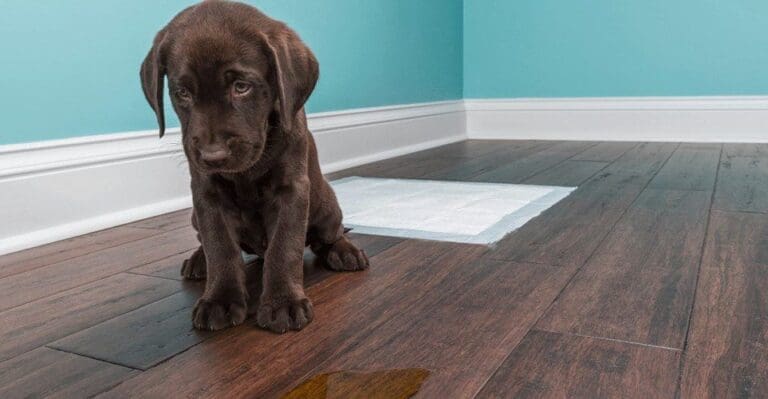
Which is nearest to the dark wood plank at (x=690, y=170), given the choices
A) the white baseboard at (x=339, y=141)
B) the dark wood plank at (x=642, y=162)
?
the dark wood plank at (x=642, y=162)

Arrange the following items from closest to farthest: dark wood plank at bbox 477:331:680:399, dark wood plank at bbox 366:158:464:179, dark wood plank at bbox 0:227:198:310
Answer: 1. dark wood plank at bbox 477:331:680:399
2. dark wood plank at bbox 0:227:198:310
3. dark wood plank at bbox 366:158:464:179

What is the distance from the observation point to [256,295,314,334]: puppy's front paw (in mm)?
1153


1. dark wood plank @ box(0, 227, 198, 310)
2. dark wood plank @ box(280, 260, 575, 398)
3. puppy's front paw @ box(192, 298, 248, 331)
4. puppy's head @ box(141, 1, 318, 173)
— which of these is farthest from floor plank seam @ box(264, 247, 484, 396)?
dark wood plank @ box(0, 227, 198, 310)

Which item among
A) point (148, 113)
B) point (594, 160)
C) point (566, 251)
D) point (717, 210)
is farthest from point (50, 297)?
point (594, 160)

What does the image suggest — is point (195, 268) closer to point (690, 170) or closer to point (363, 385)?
point (363, 385)

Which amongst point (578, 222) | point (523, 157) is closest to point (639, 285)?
point (578, 222)

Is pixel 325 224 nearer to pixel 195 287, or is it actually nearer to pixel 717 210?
pixel 195 287

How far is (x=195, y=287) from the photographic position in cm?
145

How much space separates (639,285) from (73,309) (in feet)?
3.76

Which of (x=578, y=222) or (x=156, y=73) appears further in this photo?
(x=578, y=222)

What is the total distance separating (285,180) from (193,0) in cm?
146

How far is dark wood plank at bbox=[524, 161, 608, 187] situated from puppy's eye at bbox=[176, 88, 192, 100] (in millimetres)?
1833

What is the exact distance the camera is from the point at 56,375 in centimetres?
101

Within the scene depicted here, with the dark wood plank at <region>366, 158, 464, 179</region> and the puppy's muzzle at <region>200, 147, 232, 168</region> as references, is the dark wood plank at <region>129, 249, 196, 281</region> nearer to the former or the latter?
the puppy's muzzle at <region>200, 147, 232, 168</region>
